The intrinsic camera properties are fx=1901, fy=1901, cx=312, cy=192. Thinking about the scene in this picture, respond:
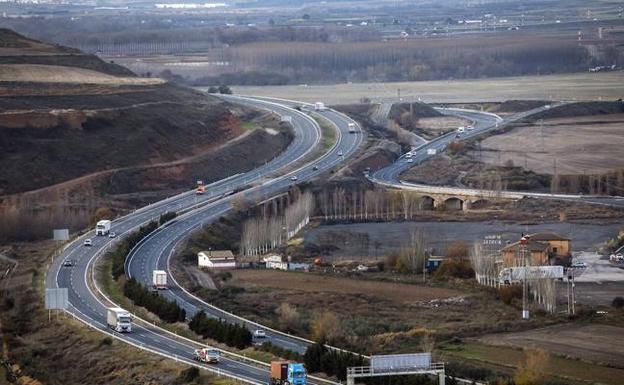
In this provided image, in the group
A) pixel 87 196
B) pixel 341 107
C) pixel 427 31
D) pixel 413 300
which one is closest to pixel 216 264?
pixel 413 300

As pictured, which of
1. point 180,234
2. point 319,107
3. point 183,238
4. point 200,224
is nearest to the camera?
point 183,238

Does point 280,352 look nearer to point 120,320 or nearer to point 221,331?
point 221,331

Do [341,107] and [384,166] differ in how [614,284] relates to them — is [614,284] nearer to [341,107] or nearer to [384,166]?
[384,166]

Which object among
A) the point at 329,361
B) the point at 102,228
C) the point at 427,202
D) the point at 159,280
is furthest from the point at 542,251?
the point at 329,361

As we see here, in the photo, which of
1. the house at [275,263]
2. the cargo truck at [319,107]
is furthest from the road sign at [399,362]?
the cargo truck at [319,107]

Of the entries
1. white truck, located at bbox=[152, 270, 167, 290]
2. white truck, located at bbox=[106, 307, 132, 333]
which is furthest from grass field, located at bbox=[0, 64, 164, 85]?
white truck, located at bbox=[106, 307, 132, 333]

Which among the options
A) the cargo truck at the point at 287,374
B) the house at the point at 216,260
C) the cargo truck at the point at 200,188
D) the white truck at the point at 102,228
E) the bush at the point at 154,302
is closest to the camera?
the cargo truck at the point at 287,374

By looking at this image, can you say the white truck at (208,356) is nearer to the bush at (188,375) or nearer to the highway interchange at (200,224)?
the highway interchange at (200,224)
